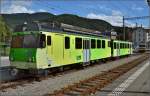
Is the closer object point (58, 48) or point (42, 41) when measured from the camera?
point (42, 41)

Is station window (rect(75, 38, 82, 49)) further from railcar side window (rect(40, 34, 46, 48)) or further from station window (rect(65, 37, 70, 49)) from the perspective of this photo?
railcar side window (rect(40, 34, 46, 48))

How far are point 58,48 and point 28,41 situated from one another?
8.07 ft

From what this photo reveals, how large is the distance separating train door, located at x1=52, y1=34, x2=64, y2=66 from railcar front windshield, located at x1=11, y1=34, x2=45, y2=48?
57.2 inches

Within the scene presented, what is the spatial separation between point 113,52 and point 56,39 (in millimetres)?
22341

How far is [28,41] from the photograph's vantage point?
67.0 ft

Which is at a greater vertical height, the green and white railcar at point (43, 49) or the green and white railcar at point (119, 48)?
the green and white railcar at point (43, 49)

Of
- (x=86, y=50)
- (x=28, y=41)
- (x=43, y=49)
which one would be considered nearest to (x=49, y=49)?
(x=43, y=49)

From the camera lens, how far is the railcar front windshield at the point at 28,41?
65.6 ft

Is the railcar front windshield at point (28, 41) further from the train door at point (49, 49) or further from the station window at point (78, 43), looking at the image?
the station window at point (78, 43)

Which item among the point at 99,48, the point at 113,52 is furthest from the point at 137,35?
the point at 99,48

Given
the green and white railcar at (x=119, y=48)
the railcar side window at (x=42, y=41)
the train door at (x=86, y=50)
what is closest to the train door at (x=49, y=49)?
the railcar side window at (x=42, y=41)

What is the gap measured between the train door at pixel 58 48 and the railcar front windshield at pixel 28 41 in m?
1.45

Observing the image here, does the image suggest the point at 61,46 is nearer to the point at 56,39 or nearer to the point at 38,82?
the point at 56,39

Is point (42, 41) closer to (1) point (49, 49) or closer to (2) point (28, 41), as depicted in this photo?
(2) point (28, 41)
